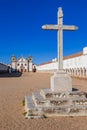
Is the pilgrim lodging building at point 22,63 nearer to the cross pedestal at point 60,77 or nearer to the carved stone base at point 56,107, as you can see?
the cross pedestal at point 60,77

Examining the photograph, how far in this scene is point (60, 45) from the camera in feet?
32.1

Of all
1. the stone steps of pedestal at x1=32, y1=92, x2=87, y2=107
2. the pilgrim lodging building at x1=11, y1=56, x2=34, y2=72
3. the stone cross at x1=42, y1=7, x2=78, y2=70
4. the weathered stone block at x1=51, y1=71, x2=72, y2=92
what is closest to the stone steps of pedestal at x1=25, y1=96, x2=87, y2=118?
the stone steps of pedestal at x1=32, y1=92, x2=87, y2=107

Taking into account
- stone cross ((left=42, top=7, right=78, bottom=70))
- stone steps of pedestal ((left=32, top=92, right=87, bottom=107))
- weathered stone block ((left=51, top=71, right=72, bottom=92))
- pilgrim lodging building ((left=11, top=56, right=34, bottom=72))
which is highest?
pilgrim lodging building ((left=11, top=56, right=34, bottom=72))

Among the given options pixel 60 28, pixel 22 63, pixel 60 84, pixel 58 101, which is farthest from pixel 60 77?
pixel 22 63

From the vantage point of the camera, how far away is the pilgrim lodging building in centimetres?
11031

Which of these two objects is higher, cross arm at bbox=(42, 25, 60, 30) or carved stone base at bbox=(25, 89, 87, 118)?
cross arm at bbox=(42, 25, 60, 30)

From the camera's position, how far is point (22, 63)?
113 meters

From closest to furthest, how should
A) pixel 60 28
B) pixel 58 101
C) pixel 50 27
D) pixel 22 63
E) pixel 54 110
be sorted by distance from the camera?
pixel 54 110 < pixel 58 101 < pixel 50 27 < pixel 60 28 < pixel 22 63

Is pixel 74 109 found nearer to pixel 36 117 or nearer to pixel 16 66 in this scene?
pixel 36 117

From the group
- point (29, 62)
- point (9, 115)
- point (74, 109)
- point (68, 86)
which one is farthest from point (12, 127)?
point (29, 62)

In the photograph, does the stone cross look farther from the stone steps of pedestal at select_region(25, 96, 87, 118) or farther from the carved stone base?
the stone steps of pedestal at select_region(25, 96, 87, 118)

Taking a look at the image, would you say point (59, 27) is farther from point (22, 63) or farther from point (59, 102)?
point (22, 63)

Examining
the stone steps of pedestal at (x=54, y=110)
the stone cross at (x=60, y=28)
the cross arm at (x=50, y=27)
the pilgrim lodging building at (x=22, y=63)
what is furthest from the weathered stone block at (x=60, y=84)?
the pilgrim lodging building at (x=22, y=63)

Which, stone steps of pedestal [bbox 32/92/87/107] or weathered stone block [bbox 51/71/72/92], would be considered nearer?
stone steps of pedestal [bbox 32/92/87/107]
